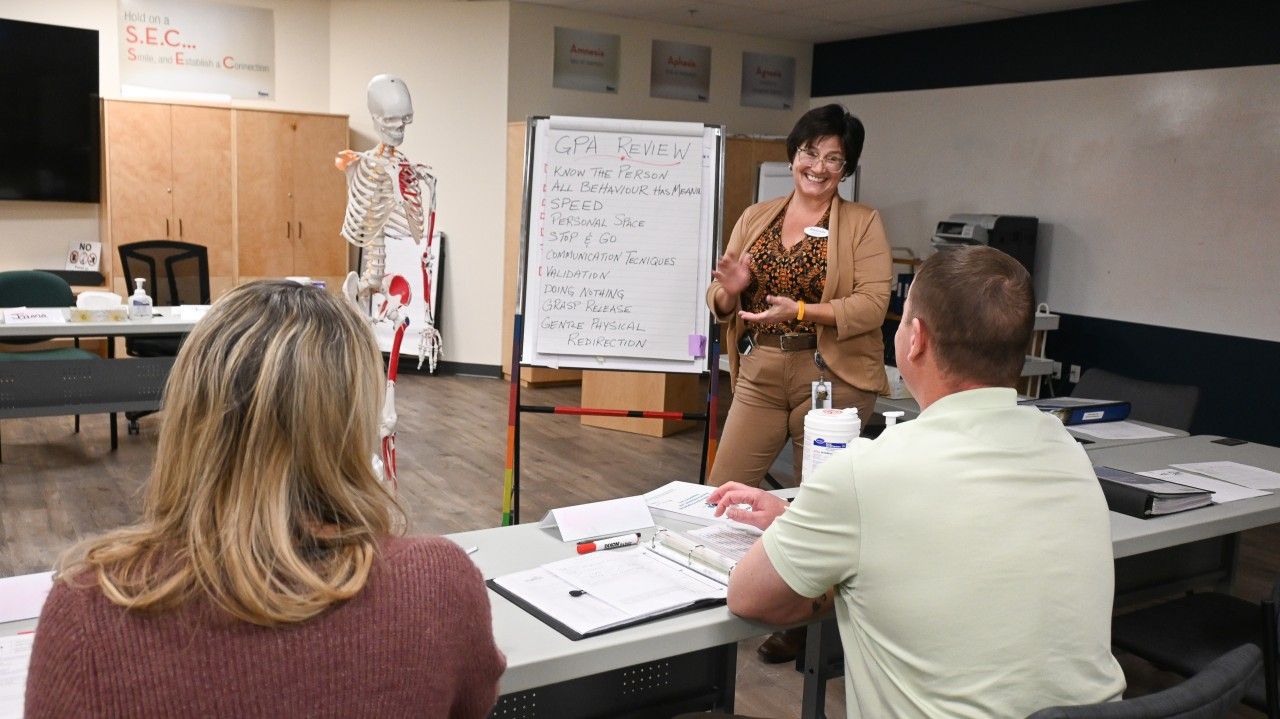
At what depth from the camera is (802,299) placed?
9.88 feet

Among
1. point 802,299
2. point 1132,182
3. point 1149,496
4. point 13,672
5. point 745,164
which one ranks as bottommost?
point 13,672

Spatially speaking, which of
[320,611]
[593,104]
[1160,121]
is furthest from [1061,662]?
[593,104]

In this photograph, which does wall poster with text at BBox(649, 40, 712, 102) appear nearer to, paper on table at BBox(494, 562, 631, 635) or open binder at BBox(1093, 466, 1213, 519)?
open binder at BBox(1093, 466, 1213, 519)

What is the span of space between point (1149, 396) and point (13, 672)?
3433 millimetres

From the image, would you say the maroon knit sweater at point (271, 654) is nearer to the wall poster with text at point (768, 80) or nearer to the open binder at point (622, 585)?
the open binder at point (622, 585)

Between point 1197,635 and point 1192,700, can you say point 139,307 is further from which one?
point 1192,700

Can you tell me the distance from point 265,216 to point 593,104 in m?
2.58

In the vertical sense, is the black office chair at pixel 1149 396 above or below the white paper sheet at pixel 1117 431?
above

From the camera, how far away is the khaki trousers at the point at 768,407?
9.81 feet

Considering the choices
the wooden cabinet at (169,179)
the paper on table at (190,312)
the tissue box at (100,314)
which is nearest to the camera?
the tissue box at (100,314)

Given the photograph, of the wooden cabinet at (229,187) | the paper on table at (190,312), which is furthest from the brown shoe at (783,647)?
the wooden cabinet at (229,187)

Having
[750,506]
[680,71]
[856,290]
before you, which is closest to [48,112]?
[680,71]

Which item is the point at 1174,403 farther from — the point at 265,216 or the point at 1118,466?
the point at 265,216

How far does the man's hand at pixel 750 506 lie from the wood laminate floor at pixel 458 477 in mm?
1141
